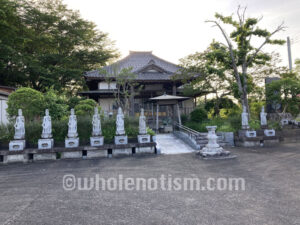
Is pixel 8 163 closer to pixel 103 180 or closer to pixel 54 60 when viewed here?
pixel 103 180

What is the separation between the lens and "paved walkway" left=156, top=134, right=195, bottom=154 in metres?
10.2

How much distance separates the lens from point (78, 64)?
20969 mm

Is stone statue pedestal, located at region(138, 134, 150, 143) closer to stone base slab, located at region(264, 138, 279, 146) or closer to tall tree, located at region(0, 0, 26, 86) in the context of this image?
stone base slab, located at region(264, 138, 279, 146)

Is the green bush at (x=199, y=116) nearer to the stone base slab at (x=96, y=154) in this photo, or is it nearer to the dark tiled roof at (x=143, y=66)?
the dark tiled roof at (x=143, y=66)

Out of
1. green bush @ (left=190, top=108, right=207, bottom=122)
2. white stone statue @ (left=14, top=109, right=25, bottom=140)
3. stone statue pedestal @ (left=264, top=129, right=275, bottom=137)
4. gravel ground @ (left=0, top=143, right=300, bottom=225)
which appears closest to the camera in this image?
gravel ground @ (left=0, top=143, right=300, bottom=225)

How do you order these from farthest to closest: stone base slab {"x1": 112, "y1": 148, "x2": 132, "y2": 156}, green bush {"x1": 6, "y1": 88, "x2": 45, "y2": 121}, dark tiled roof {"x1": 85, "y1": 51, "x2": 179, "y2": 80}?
1. dark tiled roof {"x1": 85, "y1": 51, "x2": 179, "y2": 80}
2. green bush {"x1": 6, "y1": 88, "x2": 45, "y2": 121}
3. stone base slab {"x1": 112, "y1": 148, "x2": 132, "y2": 156}

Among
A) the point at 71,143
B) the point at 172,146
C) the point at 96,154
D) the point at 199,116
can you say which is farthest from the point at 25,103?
the point at 199,116

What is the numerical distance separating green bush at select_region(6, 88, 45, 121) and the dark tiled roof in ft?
24.5

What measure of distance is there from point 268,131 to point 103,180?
10.6 metres

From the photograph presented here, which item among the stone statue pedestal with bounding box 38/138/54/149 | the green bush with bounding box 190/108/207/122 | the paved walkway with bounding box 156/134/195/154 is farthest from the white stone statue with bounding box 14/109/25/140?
the green bush with bounding box 190/108/207/122

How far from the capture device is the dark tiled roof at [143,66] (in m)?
18.3

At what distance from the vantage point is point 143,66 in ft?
67.3

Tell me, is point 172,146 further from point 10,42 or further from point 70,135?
point 10,42

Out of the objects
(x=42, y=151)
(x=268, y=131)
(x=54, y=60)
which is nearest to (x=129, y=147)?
(x=42, y=151)
